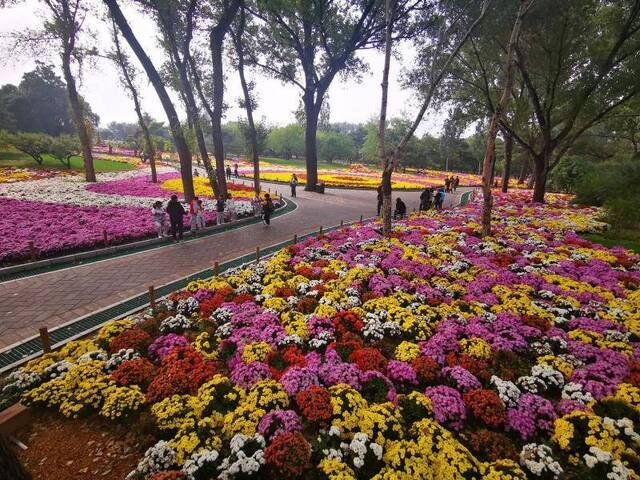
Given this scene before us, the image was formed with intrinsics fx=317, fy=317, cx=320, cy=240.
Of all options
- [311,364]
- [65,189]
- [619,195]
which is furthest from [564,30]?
[65,189]

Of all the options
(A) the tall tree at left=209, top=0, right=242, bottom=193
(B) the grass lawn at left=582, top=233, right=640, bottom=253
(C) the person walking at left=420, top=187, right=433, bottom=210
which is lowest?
(B) the grass lawn at left=582, top=233, right=640, bottom=253

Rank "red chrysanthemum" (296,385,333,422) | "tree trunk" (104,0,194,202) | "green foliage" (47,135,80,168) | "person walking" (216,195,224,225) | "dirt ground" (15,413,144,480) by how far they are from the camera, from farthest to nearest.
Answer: "green foliage" (47,135,80,168) < "person walking" (216,195,224,225) < "tree trunk" (104,0,194,202) < "red chrysanthemum" (296,385,333,422) < "dirt ground" (15,413,144,480)

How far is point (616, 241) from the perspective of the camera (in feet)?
44.3

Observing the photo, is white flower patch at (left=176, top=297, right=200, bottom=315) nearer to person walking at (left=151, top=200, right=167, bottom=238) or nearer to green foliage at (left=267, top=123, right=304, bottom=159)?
person walking at (left=151, top=200, right=167, bottom=238)

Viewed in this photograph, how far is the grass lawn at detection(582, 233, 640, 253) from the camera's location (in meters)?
12.9

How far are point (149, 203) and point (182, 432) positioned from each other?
752 inches

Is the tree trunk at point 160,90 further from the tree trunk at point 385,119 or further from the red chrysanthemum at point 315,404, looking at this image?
the red chrysanthemum at point 315,404

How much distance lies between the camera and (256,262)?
1100 centimetres

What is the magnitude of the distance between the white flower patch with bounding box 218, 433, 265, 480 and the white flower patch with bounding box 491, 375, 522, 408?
12.2ft

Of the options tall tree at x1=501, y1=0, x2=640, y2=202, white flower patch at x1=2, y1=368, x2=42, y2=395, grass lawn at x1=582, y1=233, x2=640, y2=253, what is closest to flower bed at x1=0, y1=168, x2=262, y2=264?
white flower patch at x1=2, y1=368, x2=42, y2=395

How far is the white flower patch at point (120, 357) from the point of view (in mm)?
5650

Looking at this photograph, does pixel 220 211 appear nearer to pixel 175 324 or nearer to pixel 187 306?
pixel 187 306

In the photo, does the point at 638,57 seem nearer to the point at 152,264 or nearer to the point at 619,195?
the point at 619,195

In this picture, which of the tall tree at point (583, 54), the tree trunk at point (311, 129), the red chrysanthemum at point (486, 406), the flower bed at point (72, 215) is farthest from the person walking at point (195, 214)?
the tall tree at point (583, 54)
